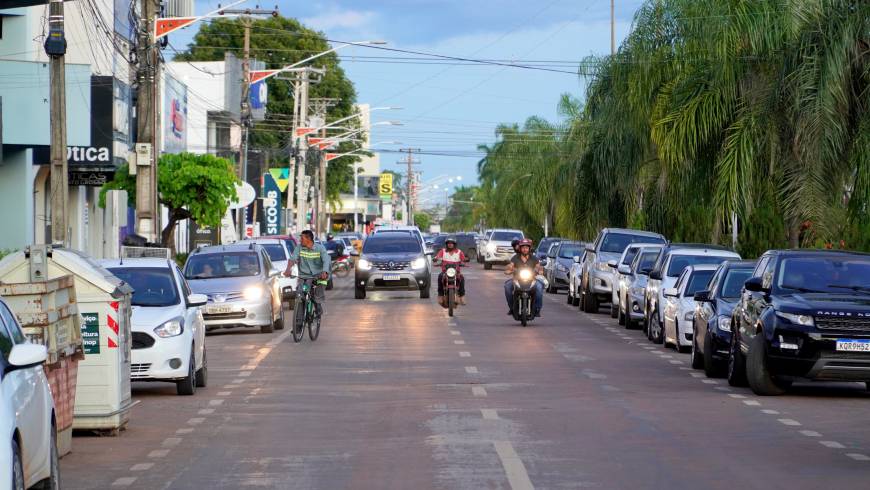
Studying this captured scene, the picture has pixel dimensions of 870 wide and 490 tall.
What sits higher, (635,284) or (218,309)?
(635,284)

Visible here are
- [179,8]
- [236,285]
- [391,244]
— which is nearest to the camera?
[236,285]

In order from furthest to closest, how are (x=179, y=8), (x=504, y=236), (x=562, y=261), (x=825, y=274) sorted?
1. (x=504, y=236)
2. (x=179, y=8)
3. (x=562, y=261)
4. (x=825, y=274)

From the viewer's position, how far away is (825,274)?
1881cm

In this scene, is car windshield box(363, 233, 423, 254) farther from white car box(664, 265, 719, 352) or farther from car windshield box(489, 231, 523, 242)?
car windshield box(489, 231, 523, 242)

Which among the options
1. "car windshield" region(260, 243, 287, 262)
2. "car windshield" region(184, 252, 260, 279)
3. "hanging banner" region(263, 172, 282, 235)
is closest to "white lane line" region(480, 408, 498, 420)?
"car windshield" region(184, 252, 260, 279)

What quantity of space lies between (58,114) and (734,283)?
10.9 meters

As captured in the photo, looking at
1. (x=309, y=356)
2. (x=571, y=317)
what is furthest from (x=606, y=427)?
(x=571, y=317)

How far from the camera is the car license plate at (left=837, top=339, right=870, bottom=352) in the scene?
56.5ft

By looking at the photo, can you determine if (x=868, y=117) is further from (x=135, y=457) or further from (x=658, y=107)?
(x=135, y=457)

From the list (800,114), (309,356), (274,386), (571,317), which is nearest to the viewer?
(274,386)

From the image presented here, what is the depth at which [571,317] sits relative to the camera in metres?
36.4

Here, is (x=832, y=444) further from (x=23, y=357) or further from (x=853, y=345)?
(x=23, y=357)

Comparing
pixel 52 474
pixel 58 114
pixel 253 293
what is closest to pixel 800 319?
pixel 52 474

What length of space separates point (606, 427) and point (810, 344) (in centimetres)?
369
